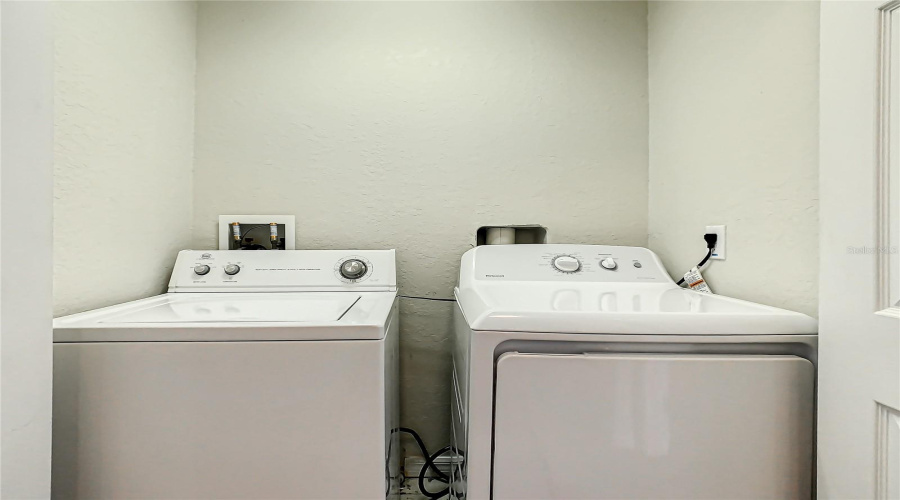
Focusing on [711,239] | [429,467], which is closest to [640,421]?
[711,239]

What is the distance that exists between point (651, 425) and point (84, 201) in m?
1.40

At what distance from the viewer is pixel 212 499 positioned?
68 cm

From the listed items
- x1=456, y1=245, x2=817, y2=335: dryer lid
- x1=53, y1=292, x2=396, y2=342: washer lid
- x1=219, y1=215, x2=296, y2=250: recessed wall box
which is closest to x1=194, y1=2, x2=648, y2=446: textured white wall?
x1=219, y1=215, x2=296, y2=250: recessed wall box

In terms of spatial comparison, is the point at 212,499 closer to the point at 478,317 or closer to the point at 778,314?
the point at 478,317

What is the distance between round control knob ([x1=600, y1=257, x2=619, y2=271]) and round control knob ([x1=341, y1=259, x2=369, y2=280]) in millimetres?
795

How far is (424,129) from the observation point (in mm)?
1466

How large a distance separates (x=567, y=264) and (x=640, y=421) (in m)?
0.60

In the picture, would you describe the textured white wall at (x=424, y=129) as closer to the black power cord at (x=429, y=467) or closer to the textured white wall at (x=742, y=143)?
the black power cord at (x=429, y=467)

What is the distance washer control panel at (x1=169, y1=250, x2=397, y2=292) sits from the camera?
124 cm

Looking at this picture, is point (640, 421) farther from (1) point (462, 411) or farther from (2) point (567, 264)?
(2) point (567, 264)

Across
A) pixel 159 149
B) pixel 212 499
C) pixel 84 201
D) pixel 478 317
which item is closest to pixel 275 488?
→ pixel 212 499

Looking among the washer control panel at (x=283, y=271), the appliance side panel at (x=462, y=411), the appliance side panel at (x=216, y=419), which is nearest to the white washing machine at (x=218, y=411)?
the appliance side panel at (x=216, y=419)

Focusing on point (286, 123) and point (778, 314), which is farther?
point (286, 123)

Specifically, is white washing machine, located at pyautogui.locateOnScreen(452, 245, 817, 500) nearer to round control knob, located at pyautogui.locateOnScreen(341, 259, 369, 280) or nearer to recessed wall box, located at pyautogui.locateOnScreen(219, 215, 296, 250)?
round control knob, located at pyautogui.locateOnScreen(341, 259, 369, 280)
